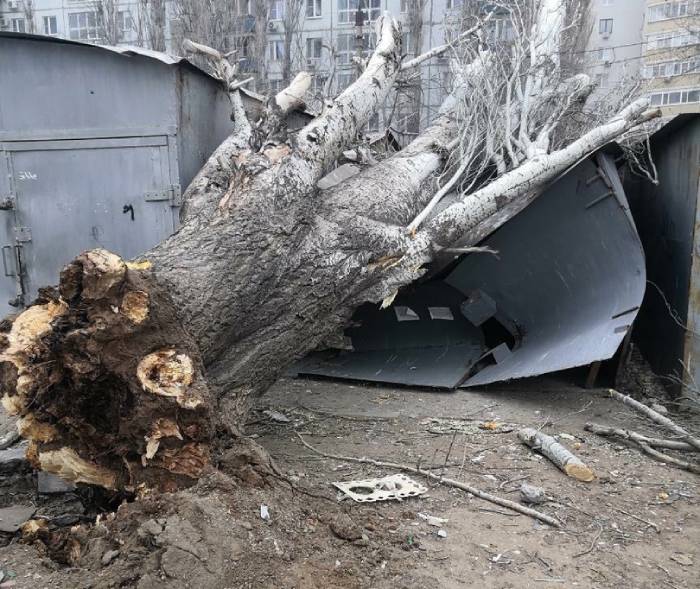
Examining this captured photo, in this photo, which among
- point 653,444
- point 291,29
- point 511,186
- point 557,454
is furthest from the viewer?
point 291,29

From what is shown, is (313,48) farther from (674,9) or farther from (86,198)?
(86,198)

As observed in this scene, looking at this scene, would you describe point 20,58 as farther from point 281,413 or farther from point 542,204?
point 542,204

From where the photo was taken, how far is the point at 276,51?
21.7m

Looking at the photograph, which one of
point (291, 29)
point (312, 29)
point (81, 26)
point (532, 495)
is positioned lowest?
point (532, 495)

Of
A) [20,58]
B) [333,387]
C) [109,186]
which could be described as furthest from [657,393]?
[20,58]

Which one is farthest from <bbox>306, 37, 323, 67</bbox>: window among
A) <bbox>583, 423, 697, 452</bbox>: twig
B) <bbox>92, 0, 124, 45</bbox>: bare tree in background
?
<bbox>583, 423, 697, 452</bbox>: twig

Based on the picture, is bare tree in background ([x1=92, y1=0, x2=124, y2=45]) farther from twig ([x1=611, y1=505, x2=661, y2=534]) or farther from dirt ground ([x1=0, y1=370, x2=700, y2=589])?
twig ([x1=611, y1=505, x2=661, y2=534])

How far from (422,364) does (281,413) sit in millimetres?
1651

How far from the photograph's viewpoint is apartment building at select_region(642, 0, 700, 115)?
81.3ft

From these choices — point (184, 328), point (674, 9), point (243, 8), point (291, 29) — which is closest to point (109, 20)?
point (243, 8)

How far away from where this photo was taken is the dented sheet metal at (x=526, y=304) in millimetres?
4816

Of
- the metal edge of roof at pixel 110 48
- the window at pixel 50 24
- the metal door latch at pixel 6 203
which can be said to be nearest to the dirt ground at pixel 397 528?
the metal door latch at pixel 6 203

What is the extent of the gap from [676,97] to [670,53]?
2157 mm

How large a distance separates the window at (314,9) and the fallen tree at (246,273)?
2010cm
